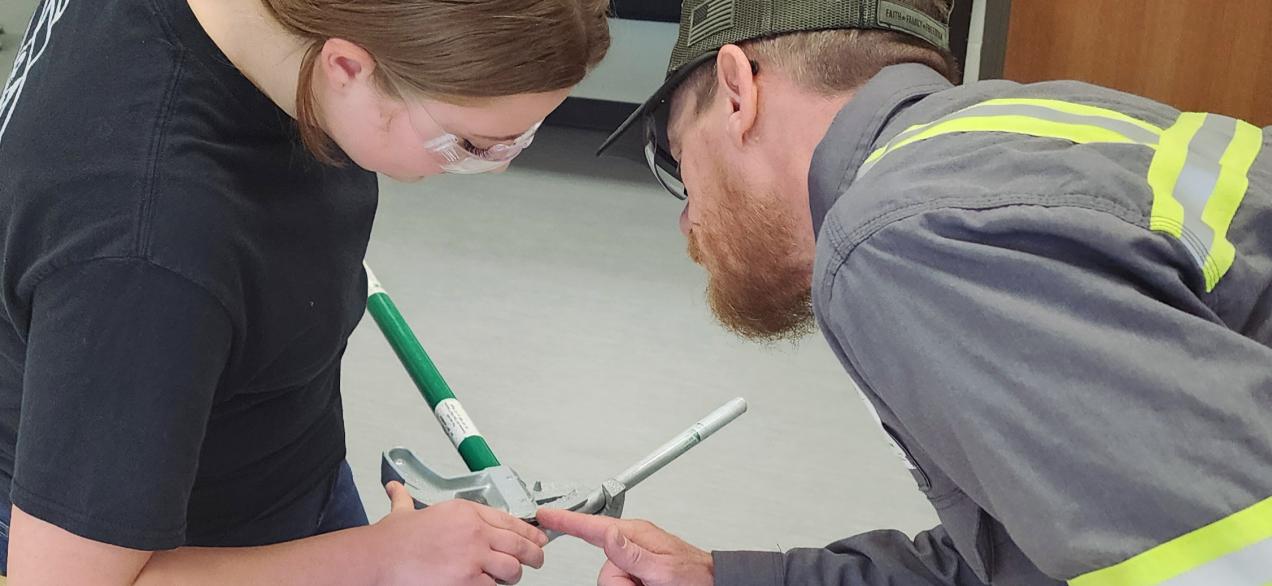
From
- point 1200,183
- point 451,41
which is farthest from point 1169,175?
point 451,41

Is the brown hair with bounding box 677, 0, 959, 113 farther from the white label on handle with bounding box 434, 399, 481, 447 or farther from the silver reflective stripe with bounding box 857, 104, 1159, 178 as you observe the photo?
the white label on handle with bounding box 434, 399, 481, 447

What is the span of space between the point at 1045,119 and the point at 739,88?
0.33 m

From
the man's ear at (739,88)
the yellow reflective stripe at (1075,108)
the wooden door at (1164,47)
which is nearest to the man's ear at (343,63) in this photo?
the man's ear at (739,88)

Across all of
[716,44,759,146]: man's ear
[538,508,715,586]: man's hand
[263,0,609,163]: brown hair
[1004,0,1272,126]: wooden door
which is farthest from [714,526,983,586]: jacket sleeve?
[1004,0,1272,126]: wooden door

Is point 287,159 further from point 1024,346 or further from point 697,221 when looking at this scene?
point 1024,346

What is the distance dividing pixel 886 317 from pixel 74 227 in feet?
1.76

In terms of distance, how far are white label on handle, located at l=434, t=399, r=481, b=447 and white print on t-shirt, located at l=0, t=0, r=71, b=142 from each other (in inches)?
23.5

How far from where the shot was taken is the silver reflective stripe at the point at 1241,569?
0.61 m

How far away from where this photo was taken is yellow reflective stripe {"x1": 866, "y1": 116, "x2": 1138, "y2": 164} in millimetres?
751

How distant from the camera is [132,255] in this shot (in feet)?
2.56

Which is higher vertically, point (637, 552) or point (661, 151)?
point (661, 151)

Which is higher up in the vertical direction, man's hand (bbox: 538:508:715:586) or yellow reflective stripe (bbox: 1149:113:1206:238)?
yellow reflective stripe (bbox: 1149:113:1206:238)

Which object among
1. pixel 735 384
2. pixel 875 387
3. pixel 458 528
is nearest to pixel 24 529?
pixel 458 528

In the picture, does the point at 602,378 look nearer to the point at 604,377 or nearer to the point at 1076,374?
the point at 604,377
